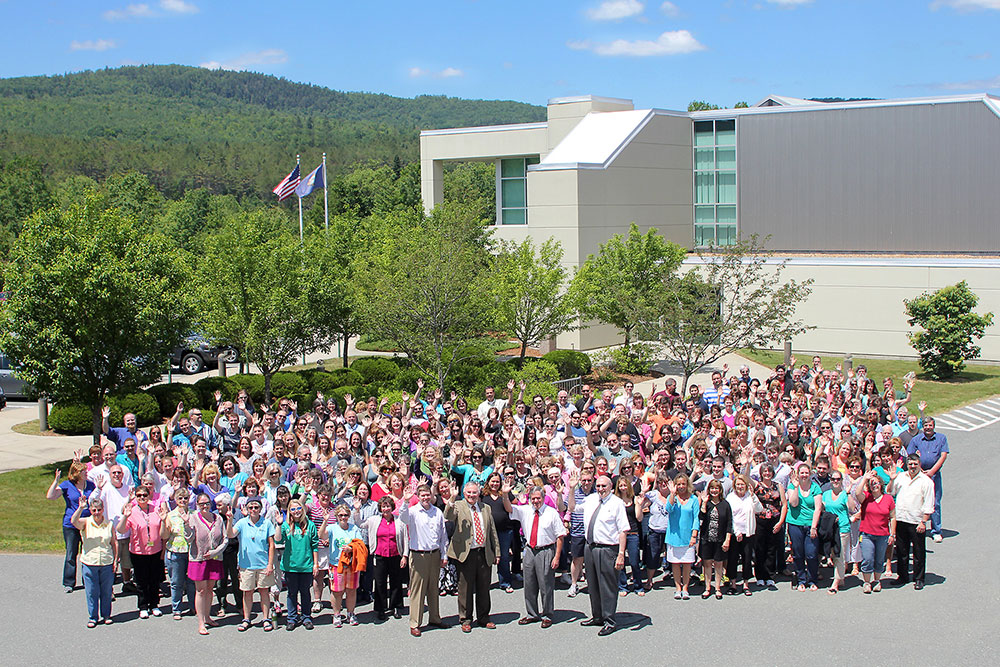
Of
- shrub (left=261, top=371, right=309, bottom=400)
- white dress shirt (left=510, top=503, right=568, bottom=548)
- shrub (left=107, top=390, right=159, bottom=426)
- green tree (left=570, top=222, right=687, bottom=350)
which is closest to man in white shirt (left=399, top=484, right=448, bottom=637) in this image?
white dress shirt (left=510, top=503, right=568, bottom=548)

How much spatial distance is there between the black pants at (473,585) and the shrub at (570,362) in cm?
1920

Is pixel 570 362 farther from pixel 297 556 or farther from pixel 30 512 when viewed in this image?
pixel 297 556

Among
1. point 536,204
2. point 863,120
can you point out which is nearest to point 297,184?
point 536,204

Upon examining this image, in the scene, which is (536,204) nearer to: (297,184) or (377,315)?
(297,184)

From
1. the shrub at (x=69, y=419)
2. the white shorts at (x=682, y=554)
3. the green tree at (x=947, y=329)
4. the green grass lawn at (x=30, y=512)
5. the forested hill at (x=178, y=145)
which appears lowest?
the green grass lawn at (x=30, y=512)

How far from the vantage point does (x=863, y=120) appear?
122ft

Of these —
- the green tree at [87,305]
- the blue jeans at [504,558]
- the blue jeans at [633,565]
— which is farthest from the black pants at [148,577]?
the green tree at [87,305]

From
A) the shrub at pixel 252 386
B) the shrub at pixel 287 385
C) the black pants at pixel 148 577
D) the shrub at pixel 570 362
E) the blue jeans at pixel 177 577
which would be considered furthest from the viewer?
the shrub at pixel 570 362

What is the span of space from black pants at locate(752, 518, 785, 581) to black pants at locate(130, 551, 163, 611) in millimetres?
6486

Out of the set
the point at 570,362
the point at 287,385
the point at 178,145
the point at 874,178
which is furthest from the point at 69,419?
the point at 178,145

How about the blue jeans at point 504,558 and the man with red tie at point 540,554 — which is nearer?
the man with red tie at point 540,554

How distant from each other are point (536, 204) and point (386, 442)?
22.3m

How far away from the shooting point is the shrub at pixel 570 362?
29.5 m

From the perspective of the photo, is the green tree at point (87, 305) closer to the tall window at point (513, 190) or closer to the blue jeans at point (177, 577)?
the blue jeans at point (177, 577)
